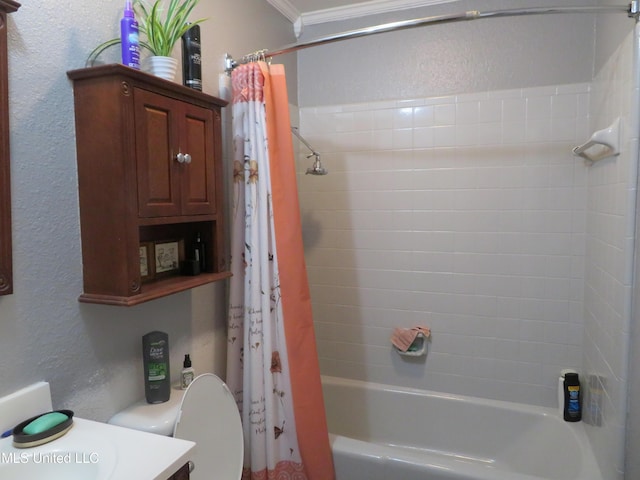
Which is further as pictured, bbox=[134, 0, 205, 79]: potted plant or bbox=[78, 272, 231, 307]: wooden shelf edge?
bbox=[134, 0, 205, 79]: potted plant

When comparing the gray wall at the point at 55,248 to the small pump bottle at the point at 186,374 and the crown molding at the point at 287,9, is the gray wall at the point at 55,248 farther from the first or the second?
the crown molding at the point at 287,9

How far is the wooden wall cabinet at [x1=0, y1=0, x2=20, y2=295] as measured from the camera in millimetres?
1044

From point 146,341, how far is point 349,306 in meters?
1.38

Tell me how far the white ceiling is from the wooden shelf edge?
1541 mm

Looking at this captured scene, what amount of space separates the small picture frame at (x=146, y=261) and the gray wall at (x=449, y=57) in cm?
151

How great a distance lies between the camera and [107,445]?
1065mm

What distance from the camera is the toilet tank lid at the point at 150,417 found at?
4.40ft

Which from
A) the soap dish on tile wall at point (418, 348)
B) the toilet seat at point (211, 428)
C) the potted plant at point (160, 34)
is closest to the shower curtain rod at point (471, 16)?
the potted plant at point (160, 34)

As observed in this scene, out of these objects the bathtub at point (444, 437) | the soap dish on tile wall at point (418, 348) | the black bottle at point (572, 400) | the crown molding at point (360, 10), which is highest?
the crown molding at point (360, 10)

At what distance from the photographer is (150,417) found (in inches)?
54.2

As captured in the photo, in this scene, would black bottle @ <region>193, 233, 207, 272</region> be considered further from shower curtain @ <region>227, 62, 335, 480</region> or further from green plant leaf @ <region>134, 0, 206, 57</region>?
green plant leaf @ <region>134, 0, 206, 57</region>

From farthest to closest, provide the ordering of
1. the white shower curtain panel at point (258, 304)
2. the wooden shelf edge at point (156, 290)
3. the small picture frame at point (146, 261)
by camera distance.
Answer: the white shower curtain panel at point (258, 304) → the small picture frame at point (146, 261) → the wooden shelf edge at point (156, 290)

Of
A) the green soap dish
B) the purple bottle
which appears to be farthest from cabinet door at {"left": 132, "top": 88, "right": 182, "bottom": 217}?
the green soap dish

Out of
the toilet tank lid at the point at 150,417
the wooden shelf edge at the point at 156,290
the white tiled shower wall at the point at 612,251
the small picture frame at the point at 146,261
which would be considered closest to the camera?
the wooden shelf edge at the point at 156,290
